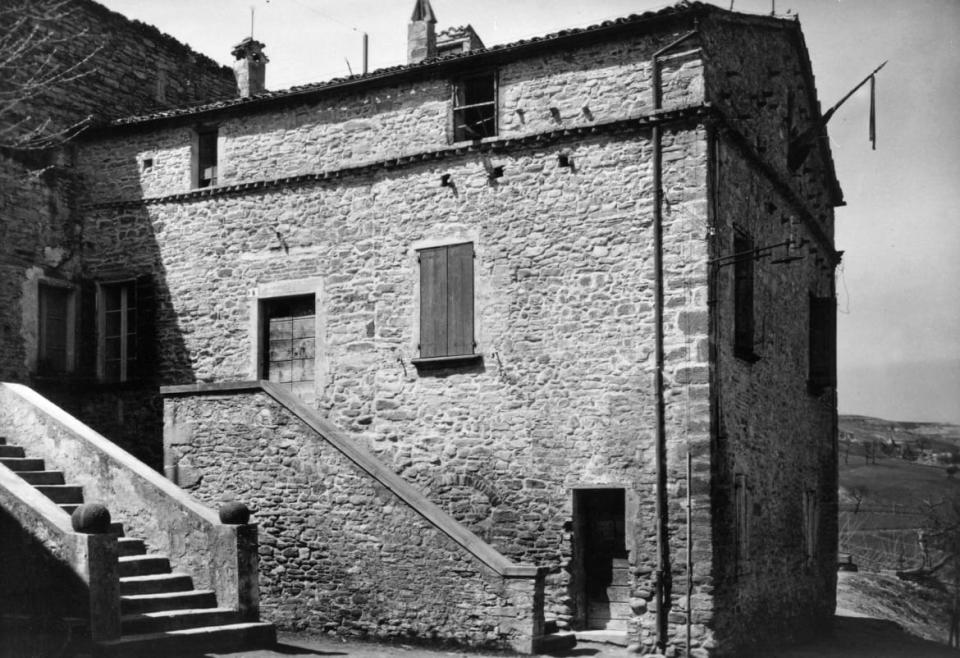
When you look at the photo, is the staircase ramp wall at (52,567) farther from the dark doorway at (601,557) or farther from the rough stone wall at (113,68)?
the rough stone wall at (113,68)

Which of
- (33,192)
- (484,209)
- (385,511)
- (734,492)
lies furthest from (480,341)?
(33,192)

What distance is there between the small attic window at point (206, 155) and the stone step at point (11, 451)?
18.0 ft

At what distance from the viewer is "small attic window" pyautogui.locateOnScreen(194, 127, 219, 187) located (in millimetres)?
16547

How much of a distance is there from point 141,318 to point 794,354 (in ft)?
33.3

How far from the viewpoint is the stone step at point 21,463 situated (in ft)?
39.4

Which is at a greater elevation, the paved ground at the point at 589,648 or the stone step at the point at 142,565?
the stone step at the point at 142,565

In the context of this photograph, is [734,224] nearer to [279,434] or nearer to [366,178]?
[366,178]

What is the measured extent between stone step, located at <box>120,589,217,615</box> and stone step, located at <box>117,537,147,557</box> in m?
0.79

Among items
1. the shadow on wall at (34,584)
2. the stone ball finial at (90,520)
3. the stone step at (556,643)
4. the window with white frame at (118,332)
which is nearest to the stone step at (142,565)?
the shadow on wall at (34,584)

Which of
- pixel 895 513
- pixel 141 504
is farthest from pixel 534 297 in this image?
pixel 895 513

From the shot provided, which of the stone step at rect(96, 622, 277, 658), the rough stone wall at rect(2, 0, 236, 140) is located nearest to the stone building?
the rough stone wall at rect(2, 0, 236, 140)

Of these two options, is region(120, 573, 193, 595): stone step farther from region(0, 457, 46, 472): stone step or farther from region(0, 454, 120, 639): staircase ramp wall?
region(0, 457, 46, 472): stone step

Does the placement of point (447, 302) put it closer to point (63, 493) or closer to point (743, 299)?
point (743, 299)

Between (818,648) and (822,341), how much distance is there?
507 cm
